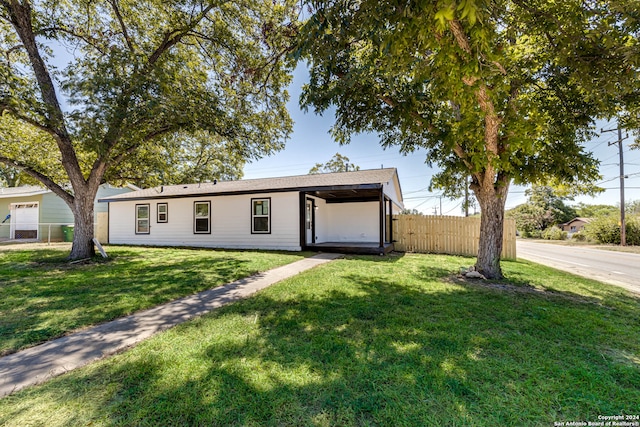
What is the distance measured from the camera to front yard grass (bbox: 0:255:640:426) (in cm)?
183

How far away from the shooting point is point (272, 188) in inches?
452

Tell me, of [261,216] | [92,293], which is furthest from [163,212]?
[92,293]

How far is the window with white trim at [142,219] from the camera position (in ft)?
46.0

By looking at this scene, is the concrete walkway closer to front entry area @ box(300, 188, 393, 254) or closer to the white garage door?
front entry area @ box(300, 188, 393, 254)

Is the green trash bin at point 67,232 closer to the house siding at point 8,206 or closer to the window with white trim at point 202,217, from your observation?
the house siding at point 8,206

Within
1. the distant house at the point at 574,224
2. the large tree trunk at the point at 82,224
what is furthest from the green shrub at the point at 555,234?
the large tree trunk at the point at 82,224

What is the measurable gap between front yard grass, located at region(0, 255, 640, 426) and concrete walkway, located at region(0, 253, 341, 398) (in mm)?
217

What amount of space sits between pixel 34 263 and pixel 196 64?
8096 mm

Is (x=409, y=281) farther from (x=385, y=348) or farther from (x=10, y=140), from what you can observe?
(x=10, y=140)

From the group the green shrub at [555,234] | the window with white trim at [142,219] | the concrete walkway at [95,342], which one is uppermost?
the window with white trim at [142,219]

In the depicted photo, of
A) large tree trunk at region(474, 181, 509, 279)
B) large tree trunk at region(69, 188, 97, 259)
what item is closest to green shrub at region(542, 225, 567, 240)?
large tree trunk at region(474, 181, 509, 279)

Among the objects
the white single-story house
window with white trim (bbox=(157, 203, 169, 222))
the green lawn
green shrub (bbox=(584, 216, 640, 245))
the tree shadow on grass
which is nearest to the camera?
the tree shadow on grass

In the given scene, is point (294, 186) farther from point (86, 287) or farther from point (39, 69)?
point (39, 69)

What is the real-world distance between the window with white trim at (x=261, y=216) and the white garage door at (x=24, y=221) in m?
14.9
